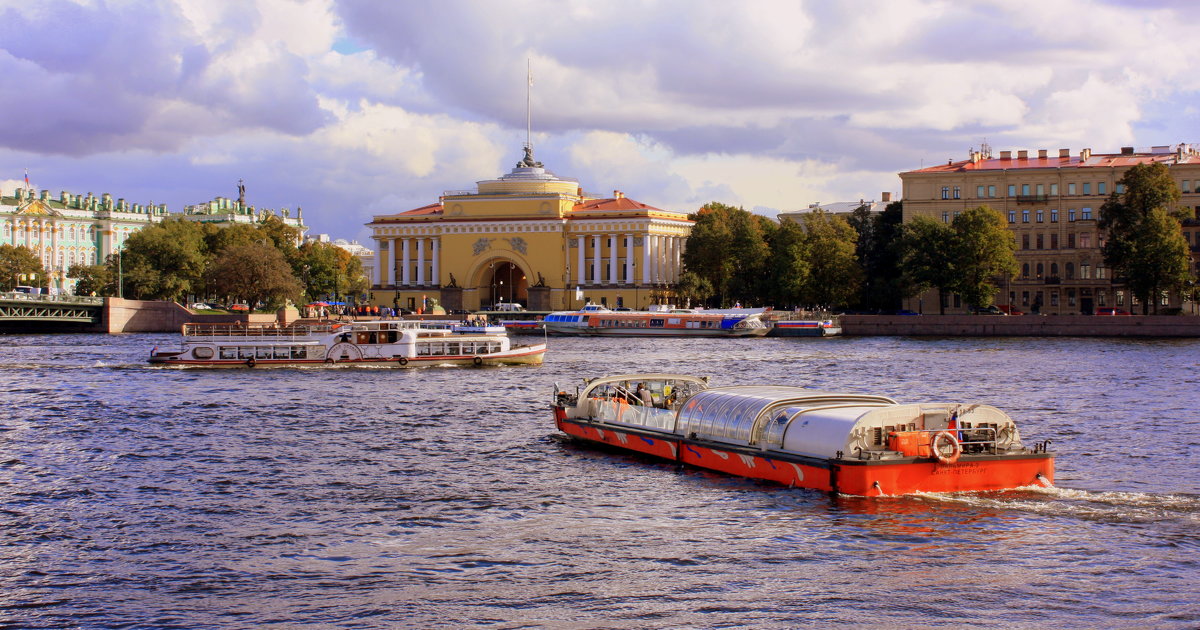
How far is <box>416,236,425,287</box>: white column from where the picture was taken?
390 feet

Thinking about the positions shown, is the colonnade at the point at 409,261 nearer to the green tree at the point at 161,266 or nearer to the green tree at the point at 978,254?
the green tree at the point at 161,266

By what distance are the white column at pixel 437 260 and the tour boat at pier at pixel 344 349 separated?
6348cm

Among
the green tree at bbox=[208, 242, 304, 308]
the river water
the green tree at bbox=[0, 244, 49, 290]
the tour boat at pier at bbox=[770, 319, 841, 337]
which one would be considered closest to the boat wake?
the river water

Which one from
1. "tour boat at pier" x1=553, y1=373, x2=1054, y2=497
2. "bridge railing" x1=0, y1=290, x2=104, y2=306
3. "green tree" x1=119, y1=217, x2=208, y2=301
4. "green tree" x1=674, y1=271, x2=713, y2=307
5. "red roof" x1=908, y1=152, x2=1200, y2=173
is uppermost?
"red roof" x1=908, y1=152, x2=1200, y2=173

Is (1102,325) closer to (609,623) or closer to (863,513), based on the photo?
(863,513)

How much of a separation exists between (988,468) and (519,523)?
679 cm

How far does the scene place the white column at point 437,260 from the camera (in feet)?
385

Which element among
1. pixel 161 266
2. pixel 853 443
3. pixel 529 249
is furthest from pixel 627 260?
pixel 853 443

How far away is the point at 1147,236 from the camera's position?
247 ft

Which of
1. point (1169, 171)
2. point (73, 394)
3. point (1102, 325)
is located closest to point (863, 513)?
point (73, 394)

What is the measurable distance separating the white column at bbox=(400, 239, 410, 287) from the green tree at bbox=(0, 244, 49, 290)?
94.0 ft

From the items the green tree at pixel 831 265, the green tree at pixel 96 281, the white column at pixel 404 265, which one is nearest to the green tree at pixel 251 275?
the green tree at pixel 96 281

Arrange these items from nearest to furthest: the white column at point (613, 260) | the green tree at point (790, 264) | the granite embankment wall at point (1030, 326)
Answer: the granite embankment wall at point (1030, 326) → the green tree at point (790, 264) → the white column at point (613, 260)

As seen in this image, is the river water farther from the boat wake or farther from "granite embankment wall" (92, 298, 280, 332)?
"granite embankment wall" (92, 298, 280, 332)
